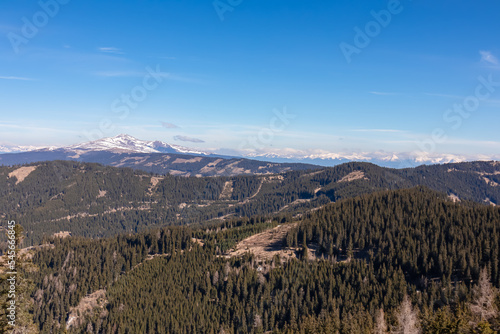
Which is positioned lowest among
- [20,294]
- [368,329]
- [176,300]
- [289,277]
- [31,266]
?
[176,300]

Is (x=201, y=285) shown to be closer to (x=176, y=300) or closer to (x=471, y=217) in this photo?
(x=176, y=300)

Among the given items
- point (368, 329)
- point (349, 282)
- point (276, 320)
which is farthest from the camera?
point (349, 282)

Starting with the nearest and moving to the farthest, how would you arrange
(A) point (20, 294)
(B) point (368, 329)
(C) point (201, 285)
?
(A) point (20, 294) < (B) point (368, 329) < (C) point (201, 285)

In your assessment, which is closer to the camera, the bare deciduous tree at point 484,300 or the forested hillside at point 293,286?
the bare deciduous tree at point 484,300

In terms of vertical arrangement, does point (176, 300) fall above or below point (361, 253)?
below

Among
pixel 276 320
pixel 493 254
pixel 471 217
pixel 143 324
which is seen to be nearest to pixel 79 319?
pixel 143 324

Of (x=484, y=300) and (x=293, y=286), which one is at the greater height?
(x=484, y=300)

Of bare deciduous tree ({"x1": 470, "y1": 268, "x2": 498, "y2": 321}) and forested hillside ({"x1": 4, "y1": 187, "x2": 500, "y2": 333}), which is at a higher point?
bare deciduous tree ({"x1": 470, "y1": 268, "x2": 498, "y2": 321})

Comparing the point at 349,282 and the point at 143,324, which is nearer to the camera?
the point at 143,324

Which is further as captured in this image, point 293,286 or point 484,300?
point 293,286

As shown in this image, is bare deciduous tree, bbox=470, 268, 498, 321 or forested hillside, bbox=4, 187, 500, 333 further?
forested hillside, bbox=4, 187, 500, 333

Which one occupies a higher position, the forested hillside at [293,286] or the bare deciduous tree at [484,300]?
the bare deciduous tree at [484,300]
